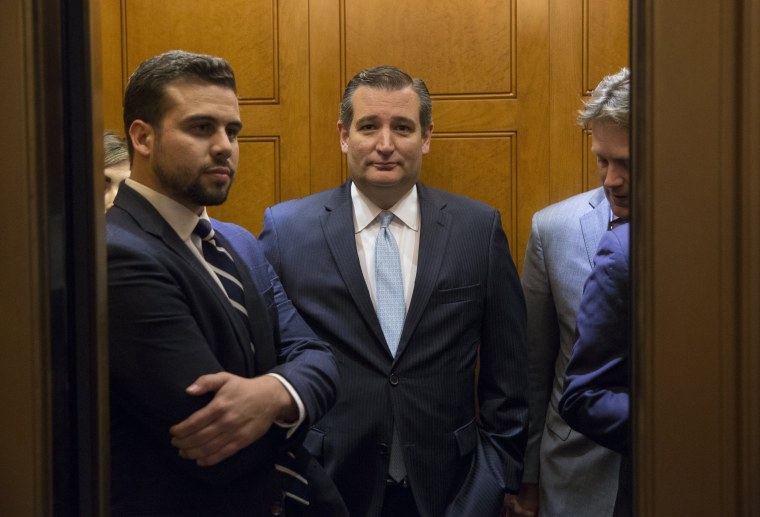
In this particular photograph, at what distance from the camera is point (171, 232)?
145 centimetres

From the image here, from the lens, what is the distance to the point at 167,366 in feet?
4.35

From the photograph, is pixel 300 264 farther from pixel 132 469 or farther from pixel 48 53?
pixel 48 53

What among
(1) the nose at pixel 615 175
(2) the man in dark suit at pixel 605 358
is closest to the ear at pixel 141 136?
(2) the man in dark suit at pixel 605 358

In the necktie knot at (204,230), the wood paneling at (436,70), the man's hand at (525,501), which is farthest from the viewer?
the wood paneling at (436,70)

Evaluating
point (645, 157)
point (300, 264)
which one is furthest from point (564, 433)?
point (645, 157)

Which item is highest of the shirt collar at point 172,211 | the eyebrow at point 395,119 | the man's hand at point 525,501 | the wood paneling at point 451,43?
the wood paneling at point 451,43

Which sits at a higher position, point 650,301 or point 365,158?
point 365,158

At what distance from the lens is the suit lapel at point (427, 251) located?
2240 millimetres

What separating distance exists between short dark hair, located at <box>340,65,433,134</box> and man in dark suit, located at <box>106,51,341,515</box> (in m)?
0.84

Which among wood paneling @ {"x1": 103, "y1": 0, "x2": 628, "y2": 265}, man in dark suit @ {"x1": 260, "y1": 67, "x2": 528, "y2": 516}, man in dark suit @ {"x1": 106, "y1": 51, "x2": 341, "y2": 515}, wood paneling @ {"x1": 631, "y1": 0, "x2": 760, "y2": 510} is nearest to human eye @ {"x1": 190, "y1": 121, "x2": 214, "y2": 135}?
man in dark suit @ {"x1": 106, "y1": 51, "x2": 341, "y2": 515}

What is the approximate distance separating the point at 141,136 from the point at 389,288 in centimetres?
91

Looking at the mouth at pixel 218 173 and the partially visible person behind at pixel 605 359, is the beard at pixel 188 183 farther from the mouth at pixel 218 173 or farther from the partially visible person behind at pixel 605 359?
the partially visible person behind at pixel 605 359

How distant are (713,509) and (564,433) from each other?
4.72ft

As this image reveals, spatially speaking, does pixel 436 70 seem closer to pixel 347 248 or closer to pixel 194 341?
pixel 347 248
